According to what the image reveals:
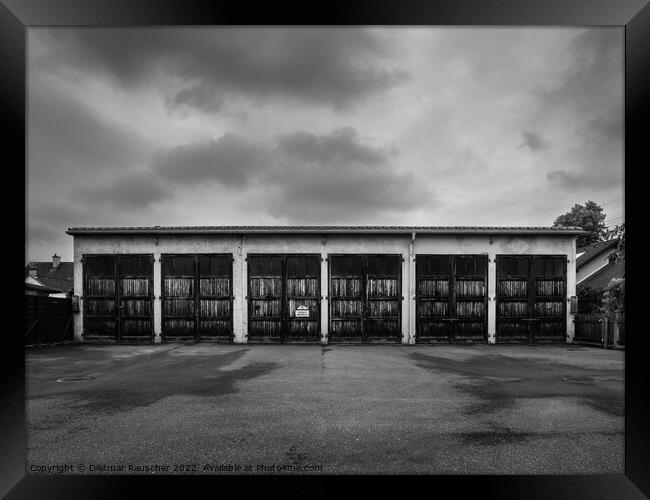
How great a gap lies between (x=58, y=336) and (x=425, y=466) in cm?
1416

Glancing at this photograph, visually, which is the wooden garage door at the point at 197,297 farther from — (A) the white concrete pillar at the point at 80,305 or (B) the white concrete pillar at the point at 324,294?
(B) the white concrete pillar at the point at 324,294

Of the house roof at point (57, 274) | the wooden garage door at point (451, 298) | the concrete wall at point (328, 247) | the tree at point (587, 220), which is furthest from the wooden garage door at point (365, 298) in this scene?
the house roof at point (57, 274)

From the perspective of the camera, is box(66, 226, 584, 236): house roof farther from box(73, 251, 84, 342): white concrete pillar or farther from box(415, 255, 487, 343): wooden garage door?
box(73, 251, 84, 342): white concrete pillar

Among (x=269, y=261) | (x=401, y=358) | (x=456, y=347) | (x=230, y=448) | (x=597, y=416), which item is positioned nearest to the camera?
(x=230, y=448)

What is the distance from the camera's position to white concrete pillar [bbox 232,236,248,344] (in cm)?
1384

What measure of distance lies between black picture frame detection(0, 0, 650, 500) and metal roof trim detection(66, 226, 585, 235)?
11.2 metres

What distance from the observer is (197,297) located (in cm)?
1395

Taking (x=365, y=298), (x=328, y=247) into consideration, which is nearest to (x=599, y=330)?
(x=365, y=298)

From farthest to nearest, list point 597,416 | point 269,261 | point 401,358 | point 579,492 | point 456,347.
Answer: point 269,261 → point 456,347 → point 401,358 → point 597,416 → point 579,492

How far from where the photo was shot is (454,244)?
14.0m

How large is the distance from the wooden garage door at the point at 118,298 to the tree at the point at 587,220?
27.9 meters

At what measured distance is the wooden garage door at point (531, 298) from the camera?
45.8ft

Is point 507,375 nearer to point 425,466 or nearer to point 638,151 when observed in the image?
point 425,466

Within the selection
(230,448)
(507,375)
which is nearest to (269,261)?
(507,375)
